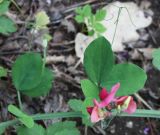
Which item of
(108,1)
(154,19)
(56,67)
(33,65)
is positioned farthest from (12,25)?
(154,19)

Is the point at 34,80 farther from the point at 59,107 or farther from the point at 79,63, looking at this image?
the point at 79,63

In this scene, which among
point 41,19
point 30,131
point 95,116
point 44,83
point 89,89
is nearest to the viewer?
point 95,116

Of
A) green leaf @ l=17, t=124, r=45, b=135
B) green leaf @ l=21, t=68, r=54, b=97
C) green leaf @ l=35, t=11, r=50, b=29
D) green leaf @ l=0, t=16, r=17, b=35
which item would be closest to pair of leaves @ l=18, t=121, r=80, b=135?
green leaf @ l=17, t=124, r=45, b=135

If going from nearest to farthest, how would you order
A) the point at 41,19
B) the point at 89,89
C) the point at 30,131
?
the point at 89,89, the point at 30,131, the point at 41,19

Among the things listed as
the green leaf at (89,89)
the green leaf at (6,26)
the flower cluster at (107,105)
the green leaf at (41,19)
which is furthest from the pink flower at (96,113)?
the green leaf at (41,19)

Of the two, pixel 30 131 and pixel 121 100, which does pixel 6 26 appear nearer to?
pixel 30 131

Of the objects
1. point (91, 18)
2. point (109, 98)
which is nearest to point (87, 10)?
point (91, 18)

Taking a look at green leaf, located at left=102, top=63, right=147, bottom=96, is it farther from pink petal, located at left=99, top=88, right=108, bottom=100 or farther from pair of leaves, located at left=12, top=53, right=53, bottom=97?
pair of leaves, located at left=12, top=53, right=53, bottom=97

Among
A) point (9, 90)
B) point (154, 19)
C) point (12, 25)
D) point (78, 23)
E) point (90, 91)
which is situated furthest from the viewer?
point (154, 19)
